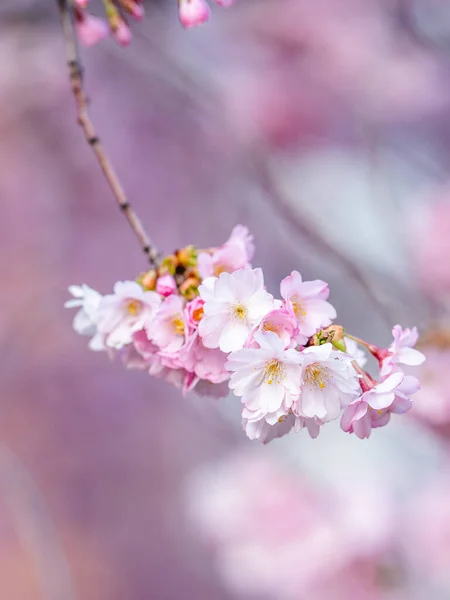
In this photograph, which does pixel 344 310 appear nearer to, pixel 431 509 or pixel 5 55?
pixel 431 509

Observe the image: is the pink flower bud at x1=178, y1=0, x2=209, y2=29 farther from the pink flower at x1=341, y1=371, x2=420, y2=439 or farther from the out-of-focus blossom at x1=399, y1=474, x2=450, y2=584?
the out-of-focus blossom at x1=399, y1=474, x2=450, y2=584

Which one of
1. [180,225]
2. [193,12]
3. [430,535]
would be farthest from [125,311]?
[180,225]

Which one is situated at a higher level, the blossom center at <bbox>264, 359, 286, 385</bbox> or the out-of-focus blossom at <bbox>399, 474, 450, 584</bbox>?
the blossom center at <bbox>264, 359, 286, 385</bbox>

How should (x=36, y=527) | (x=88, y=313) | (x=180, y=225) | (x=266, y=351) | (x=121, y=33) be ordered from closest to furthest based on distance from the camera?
(x=266, y=351) → (x=88, y=313) → (x=121, y=33) → (x=36, y=527) → (x=180, y=225)

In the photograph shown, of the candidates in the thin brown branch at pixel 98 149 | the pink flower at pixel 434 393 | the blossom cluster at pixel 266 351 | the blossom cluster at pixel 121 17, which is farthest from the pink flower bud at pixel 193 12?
the pink flower at pixel 434 393

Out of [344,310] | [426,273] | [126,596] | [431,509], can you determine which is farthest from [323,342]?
[126,596]

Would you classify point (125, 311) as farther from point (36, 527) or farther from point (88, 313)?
point (36, 527)

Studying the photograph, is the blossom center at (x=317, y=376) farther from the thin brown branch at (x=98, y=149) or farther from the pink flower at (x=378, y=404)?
the thin brown branch at (x=98, y=149)

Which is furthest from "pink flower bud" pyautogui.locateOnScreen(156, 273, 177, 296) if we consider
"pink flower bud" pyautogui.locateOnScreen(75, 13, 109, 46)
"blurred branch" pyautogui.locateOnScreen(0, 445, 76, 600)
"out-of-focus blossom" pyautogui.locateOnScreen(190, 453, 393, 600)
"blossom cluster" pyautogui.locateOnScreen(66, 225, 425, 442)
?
"blurred branch" pyautogui.locateOnScreen(0, 445, 76, 600)
